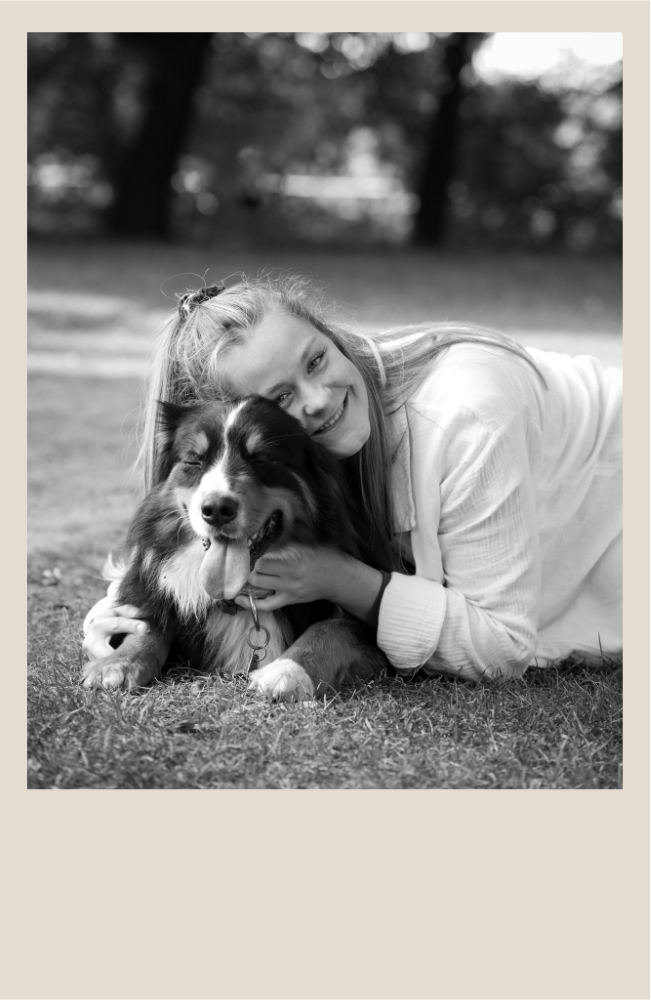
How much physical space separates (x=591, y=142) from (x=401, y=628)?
19.1m

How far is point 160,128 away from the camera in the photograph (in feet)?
61.9

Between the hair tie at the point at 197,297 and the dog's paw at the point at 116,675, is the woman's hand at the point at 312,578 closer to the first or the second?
the dog's paw at the point at 116,675

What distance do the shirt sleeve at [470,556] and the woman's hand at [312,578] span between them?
9 centimetres

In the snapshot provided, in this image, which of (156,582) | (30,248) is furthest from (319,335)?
(30,248)

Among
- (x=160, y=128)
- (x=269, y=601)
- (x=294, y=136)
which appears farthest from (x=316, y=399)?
(x=294, y=136)

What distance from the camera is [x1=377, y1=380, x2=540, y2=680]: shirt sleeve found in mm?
3604

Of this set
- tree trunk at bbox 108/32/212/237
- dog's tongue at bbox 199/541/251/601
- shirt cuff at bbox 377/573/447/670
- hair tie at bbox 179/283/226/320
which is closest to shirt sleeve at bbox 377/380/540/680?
shirt cuff at bbox 377/573/447/670

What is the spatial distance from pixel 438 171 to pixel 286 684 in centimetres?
1916

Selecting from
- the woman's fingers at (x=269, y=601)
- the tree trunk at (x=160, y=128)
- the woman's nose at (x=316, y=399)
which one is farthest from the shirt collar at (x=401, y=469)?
the tree trunk at (x=160, y=128)

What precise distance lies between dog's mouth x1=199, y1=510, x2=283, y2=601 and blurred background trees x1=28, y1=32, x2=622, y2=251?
15.5 m

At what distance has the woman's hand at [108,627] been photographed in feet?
12.2

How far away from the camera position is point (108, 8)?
360 centimetres

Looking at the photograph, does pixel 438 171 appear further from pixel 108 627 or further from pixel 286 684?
pixel 286 684

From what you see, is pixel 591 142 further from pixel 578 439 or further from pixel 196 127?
pixel 578 439
